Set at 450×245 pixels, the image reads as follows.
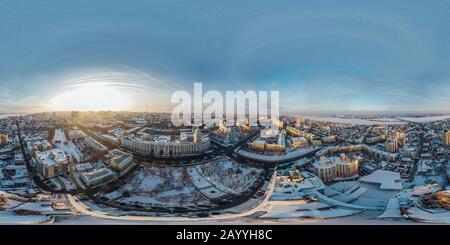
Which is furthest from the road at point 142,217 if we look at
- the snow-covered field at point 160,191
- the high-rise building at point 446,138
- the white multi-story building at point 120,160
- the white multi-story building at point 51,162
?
the high-rise building at point 446,138

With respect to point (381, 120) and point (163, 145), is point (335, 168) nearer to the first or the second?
point (381, 120)

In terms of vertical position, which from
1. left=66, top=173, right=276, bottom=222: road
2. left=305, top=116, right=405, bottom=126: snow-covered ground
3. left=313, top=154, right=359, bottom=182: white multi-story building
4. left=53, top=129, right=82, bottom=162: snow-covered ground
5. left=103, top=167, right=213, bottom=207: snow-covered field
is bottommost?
left=66, top=173, right=276, bottom=222: road

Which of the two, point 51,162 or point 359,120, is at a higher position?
point 359,120

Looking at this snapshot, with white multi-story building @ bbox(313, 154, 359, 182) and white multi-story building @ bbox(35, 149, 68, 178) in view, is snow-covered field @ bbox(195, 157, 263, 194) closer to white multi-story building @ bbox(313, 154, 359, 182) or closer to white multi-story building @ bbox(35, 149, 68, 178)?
white multi-story building @ bbox(313, 154, 359, 182)

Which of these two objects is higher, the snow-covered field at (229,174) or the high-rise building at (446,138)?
the high-rise building at (446,138)

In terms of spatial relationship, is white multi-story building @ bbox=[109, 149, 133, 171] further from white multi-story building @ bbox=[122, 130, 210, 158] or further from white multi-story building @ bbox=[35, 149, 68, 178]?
white multi-story building @ bbox=[35, 149, 68, 178]

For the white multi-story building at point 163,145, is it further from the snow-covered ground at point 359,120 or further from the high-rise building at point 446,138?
the high-rise building at point 446,138

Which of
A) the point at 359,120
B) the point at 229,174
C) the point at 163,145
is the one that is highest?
the point at 359,120

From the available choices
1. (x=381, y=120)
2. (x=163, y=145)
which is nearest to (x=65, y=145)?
(x=163, y=145)

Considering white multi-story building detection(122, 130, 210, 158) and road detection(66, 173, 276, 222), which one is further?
white multi-story building detection(122, 130, 210, 158)

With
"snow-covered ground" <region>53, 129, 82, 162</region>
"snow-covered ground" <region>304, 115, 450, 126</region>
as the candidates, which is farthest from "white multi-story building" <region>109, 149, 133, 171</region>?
"snow-covered ground" <region>304, 115, 450, 126</region>

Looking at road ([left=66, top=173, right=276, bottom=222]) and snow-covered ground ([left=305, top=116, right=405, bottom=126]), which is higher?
snow-covered ground ([left=305, top=116, right=405, bottom=126])
